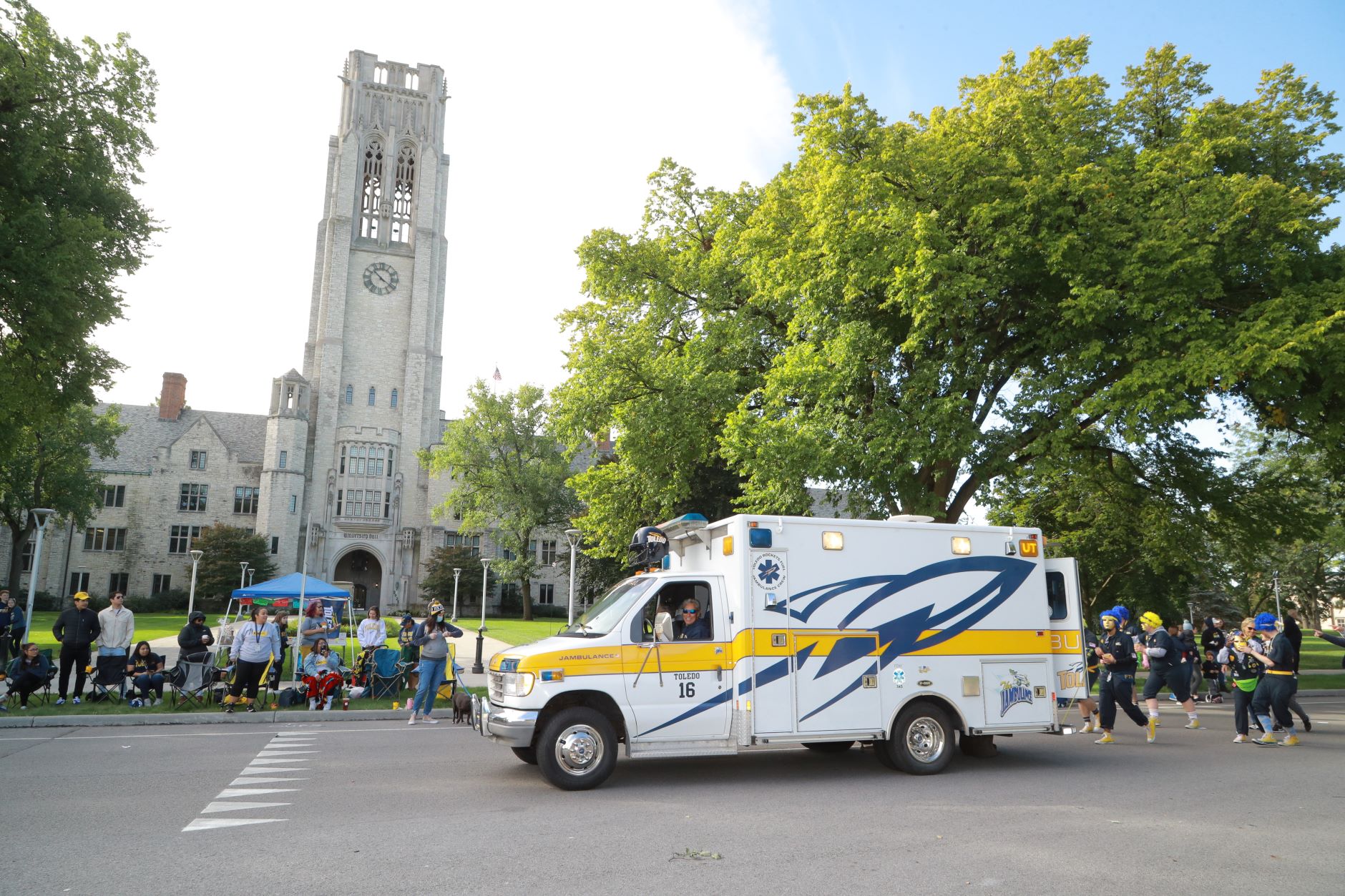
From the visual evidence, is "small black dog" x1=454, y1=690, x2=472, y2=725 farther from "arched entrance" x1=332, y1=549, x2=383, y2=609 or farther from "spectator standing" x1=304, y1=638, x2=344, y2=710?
"arched entrance" x1=332, y1=549, x2=383, y2=609

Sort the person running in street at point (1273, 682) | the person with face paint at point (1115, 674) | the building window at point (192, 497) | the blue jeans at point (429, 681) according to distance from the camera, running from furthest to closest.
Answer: the building window at point (192, 497)
the blue jeans at point (429, 681)
the person with face paint at point (1115, 674)
the person running in street at point (1273, 682)

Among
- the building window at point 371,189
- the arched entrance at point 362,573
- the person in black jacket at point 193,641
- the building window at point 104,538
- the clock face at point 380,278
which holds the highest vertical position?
the building window at point 371,189

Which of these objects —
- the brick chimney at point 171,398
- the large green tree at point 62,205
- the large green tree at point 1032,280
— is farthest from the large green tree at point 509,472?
the large green tree at point 1032,280

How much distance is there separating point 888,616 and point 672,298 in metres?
14.7

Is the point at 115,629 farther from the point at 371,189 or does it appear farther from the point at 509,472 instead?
the point at 371,189

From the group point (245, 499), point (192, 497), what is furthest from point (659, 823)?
point (192, 497)

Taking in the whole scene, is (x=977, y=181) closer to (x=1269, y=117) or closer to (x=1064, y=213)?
(x=1064, y=213)

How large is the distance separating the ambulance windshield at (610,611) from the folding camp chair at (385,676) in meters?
8.77

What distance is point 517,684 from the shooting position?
8.53m

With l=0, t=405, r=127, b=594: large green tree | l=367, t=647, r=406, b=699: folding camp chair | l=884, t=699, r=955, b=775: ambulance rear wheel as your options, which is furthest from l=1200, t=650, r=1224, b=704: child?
l=0, t=405, r=127, b=594: large green tree

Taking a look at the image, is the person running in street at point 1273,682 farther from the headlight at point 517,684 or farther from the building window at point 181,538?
the building window at point 181,538

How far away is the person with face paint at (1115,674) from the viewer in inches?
486

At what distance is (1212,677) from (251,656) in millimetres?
20606

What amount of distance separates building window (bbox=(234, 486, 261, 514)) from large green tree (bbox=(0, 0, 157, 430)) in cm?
4638
